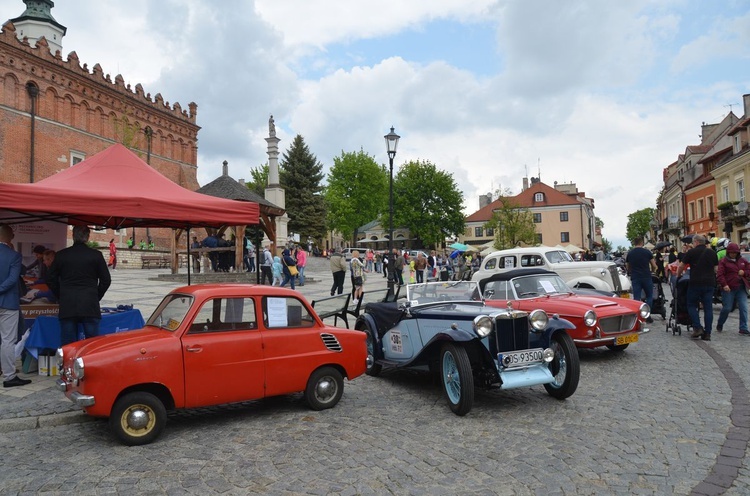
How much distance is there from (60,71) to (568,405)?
47.9 meters

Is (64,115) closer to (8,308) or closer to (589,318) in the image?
(8,308)

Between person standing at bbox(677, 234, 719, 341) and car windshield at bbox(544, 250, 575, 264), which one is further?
car windshield at bbox(544, 250, 575, 264)

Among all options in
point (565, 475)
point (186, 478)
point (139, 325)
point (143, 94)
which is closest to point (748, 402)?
point (565, 475)

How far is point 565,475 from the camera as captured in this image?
400 centimetres

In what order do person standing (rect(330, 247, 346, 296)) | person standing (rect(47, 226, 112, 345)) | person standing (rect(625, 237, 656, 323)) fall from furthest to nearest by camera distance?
1. person standing (rect(330, 247, 346, 296))
2. person standing (rect(625, 237, 656, 323))
3. person standing (rect(47, 226, 112, 345))

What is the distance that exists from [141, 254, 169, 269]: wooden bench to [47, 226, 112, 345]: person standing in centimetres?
3094

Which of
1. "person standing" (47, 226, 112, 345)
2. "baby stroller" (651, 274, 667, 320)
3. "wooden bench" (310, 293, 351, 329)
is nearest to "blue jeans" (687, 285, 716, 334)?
"baby stroller" (651, 274, 667, 320)

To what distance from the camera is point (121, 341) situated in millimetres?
4984

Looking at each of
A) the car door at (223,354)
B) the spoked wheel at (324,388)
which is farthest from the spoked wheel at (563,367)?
the car door at (223,354)

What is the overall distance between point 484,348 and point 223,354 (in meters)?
2.70

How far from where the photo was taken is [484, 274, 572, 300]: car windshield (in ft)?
27.9

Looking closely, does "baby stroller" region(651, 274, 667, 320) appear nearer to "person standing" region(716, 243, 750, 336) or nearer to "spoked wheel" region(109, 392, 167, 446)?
"person standing" region(716, 243, 750, 336)

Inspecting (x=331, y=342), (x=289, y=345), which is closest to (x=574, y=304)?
(x=331, y=342)

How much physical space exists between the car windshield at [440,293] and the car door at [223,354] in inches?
91.6
